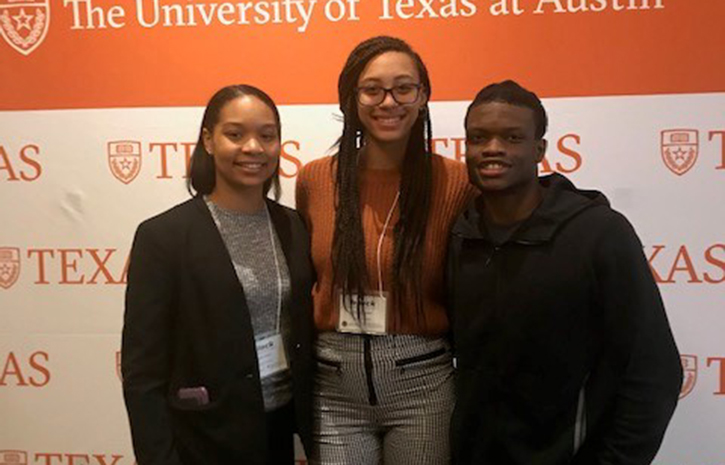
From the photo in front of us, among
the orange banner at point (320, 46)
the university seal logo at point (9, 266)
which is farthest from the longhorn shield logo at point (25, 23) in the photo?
the university seal logo at point (9, 266)

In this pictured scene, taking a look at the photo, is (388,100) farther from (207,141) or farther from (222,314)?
(222,314)

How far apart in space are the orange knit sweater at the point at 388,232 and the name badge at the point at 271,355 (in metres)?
0.11

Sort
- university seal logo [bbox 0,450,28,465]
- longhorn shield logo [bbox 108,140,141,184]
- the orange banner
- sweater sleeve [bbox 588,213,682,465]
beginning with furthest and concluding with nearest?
university seal logo [bbox 0,450,28,465], longhorn shield logo [bbox 108,140,141,184], the orange banner, sweater sleeve [bbox 588,213,682,465]

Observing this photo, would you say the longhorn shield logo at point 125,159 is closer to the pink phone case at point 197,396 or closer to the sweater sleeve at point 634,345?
the pink phone case at point 197,396

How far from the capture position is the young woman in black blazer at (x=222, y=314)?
143 cm

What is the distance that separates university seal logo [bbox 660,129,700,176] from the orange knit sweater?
728 mm

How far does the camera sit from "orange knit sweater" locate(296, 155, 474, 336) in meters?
1.50

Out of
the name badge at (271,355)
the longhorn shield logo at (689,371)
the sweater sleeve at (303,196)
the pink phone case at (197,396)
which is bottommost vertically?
the longhorn shield logo at (689,371)

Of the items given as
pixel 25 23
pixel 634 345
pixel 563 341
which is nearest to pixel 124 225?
pixel 25 23

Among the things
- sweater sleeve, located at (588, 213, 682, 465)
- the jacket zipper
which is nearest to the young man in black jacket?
sweater sleeve, located at (588, 213, 682, 465)

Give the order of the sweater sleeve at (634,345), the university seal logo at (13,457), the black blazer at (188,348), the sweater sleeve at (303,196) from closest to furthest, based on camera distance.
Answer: the sweater sleeve at (634,345)
the black blazer at (188,348)
the sweater sleeve at (303,196)
the university seal logo at (13,457)

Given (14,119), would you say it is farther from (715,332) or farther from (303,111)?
(715,332)

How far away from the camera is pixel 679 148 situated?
1934 millimetres

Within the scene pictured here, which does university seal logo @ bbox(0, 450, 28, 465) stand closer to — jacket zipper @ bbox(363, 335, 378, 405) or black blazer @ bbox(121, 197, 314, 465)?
black blazer @ bbox(121, 197, 314, 465)
